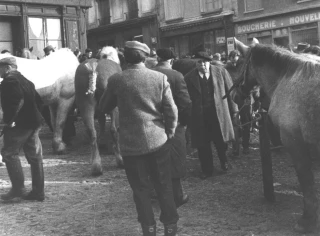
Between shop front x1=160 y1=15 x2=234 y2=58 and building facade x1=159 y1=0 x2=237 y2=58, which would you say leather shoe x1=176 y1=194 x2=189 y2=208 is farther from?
building facade x1=159 y1=0 x2=237 y2=58

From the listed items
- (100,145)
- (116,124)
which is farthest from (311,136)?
(100,145)

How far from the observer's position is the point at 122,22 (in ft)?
107

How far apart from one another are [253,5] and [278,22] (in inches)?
75.6

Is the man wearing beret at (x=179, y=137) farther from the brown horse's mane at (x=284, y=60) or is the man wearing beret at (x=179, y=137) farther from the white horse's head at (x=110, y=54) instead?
the white horse's head at (x=110, y=54)

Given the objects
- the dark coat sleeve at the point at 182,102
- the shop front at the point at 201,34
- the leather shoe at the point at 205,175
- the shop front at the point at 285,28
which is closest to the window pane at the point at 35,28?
the shop front at the point at 201,34

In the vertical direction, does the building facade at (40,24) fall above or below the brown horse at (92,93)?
above

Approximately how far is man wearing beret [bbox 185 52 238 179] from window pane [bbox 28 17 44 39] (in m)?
13.9

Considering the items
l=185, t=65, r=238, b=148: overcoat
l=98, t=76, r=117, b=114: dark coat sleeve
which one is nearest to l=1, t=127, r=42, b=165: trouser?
l=98, t=76, r=117, b=114: dark coat sleeve

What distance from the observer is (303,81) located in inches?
180

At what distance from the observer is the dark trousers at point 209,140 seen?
287 inches

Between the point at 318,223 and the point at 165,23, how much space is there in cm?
2656

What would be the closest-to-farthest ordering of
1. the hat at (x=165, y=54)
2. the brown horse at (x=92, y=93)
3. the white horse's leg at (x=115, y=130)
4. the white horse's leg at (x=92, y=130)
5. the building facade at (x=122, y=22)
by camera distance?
1. the hat at (x=165, y=54)
2. the white horse's leg at (x=92, y=130)
3. the brown horse at (x=92, y=93)
4. the white horse's leg at (x=115, y=130)
5. the building facade at (x=122, y=22)

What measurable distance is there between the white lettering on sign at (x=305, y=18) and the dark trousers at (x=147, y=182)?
65.3 ft

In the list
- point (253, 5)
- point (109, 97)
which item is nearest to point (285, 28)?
point (253, 5)
